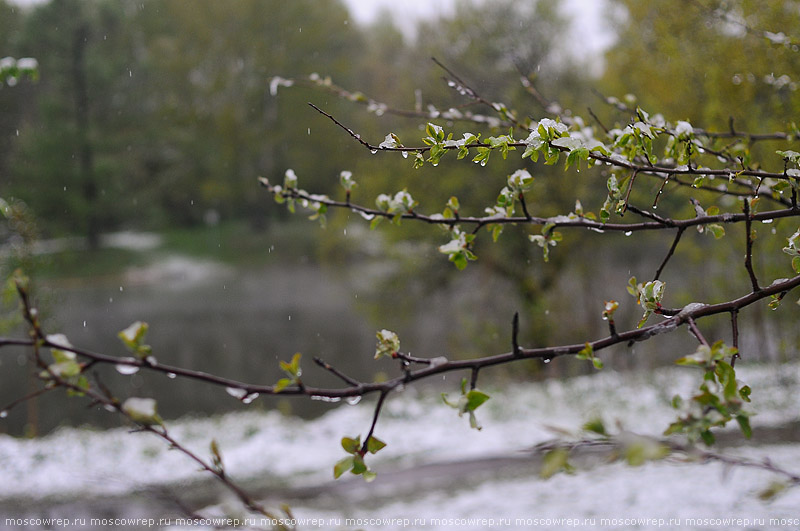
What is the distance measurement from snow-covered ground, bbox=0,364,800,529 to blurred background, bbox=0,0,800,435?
1145 mm

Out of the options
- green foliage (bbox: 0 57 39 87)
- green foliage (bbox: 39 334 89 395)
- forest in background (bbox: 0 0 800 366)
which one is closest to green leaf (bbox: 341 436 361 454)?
green foliage (bbox: 39 334 89 395)

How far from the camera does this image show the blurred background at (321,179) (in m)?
8.21

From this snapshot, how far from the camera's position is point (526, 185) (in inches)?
58.9

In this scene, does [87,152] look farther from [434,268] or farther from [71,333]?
[434,268]

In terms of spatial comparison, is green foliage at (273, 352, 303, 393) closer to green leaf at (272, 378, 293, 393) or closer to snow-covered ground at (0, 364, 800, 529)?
green leaf at (272, 378, 293, 393)

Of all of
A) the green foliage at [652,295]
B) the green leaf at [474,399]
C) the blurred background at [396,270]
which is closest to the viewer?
the green leaf at [474,399]

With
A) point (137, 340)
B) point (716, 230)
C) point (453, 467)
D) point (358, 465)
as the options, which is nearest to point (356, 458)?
point (358, 465)

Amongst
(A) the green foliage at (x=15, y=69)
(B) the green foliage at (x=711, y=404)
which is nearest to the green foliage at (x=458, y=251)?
(B) the green foliage at (x=711, y=404)

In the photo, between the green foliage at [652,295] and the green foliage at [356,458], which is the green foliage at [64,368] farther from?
the green foliage at [652,295]

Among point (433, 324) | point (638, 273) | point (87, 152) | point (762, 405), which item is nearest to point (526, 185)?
point (762, 405)

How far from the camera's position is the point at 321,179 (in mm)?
18609

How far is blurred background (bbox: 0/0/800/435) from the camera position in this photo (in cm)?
821

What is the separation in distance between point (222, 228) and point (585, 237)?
69.5ft

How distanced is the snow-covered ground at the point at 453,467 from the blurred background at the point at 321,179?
3.76 feet
